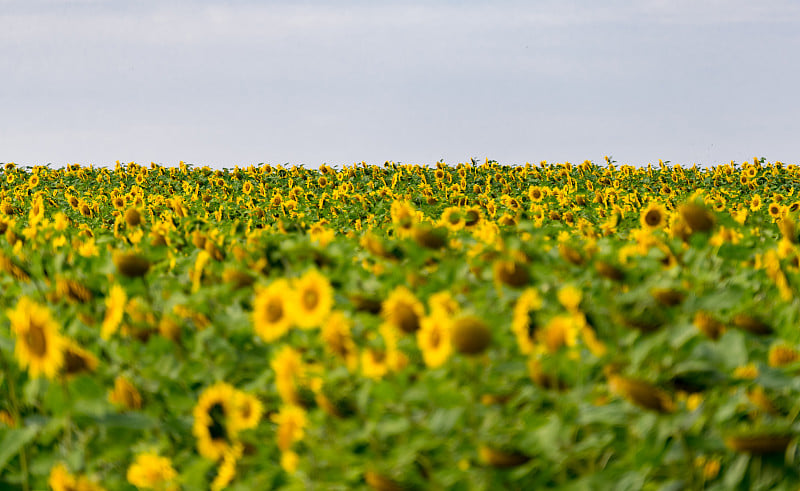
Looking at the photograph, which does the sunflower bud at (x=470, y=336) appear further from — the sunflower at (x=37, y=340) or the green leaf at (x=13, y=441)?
the green leaf at (x=13, y=441)

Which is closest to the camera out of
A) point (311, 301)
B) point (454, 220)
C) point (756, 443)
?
point (756, 443)

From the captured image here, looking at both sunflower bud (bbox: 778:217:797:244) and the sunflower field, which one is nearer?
the sunflower field

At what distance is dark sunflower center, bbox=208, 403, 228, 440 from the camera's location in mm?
2811

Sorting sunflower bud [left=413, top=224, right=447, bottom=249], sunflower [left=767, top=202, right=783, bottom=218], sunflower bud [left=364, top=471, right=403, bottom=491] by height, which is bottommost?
sunflower bud [left=364, top=471, right=403, bottom=491]

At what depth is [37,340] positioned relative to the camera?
102 inches

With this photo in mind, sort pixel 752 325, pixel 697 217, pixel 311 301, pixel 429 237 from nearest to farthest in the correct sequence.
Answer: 1. pixel 752 325
2. pixel 311 301
3. pixel 429 237
4. pixel 697 217

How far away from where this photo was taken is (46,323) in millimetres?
2592

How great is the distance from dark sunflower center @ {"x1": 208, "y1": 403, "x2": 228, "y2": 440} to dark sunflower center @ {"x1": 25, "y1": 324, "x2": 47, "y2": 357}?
58 centimetres

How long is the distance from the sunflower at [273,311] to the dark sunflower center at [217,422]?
299 mm

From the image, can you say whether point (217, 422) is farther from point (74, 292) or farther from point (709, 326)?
point (709, 326)

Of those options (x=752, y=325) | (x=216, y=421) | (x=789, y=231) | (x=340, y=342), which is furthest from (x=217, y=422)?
(x=789, y=231)

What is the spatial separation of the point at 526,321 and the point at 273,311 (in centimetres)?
92

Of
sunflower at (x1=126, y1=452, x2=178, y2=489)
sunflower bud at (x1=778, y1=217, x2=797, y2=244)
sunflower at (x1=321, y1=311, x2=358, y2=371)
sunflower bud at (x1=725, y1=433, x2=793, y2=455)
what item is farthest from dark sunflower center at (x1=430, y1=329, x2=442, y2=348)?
sunflower bud at (x1=778, y1=217, x2=797, y2=244)

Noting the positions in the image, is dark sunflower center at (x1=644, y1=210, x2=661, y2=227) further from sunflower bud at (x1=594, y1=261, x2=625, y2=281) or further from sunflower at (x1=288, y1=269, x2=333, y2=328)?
sunflower at (x1=288, y1=269, x2=333, y2=328)
